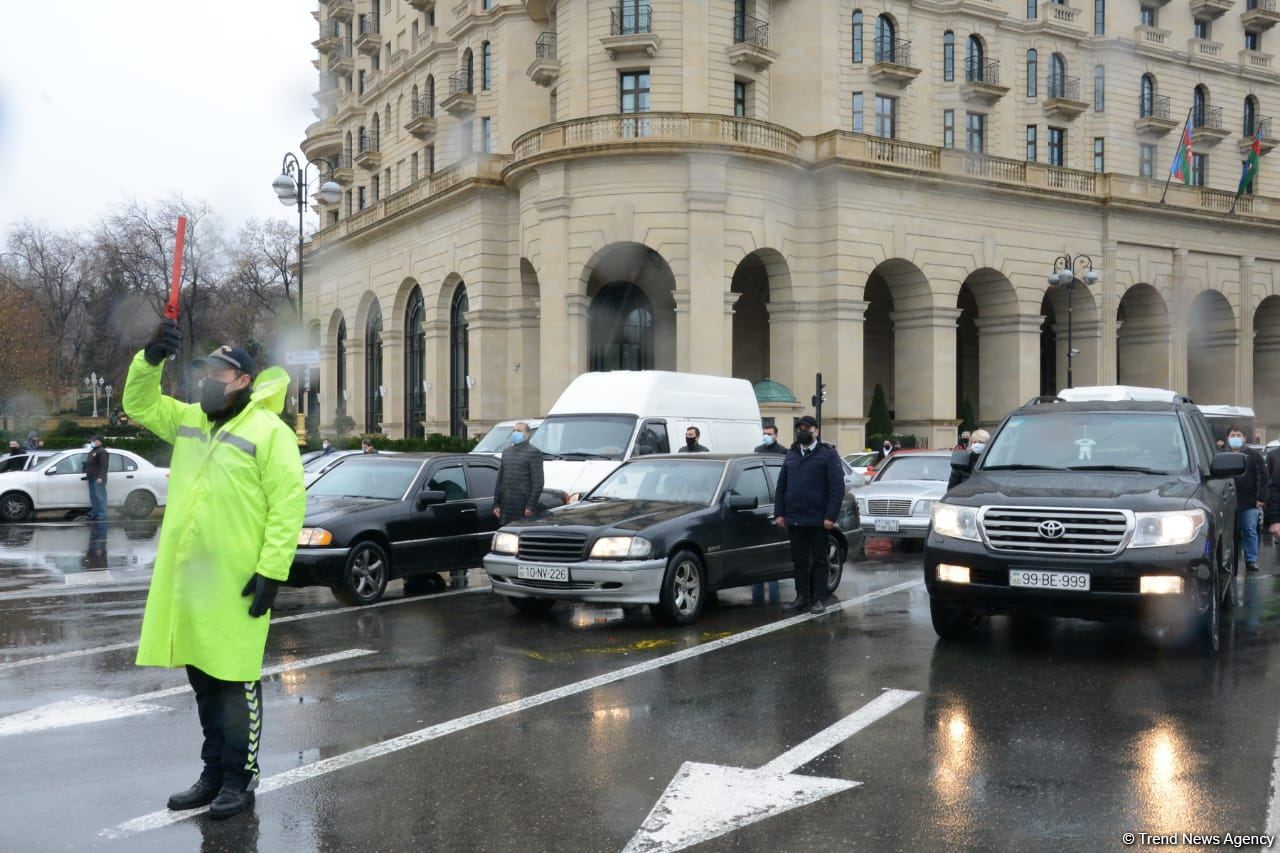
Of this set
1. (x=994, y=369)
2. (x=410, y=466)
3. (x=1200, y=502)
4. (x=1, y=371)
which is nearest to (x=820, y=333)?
(x=994, y=369)

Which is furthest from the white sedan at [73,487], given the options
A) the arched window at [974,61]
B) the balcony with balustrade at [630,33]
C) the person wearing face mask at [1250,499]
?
the arched window at [974,61]

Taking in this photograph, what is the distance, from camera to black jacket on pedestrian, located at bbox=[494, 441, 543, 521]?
515 inches

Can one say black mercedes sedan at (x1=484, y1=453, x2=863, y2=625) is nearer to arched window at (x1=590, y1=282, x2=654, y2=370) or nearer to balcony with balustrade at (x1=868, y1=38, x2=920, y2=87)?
arched window at (x1=590, y1=282, x2=654, y2=370)

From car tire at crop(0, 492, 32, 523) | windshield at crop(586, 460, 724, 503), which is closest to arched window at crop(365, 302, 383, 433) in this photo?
car tire at crop(0, 492, 32, 523)

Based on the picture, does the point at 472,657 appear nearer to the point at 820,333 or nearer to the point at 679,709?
the point at 679,709

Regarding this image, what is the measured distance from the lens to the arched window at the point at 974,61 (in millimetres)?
43531

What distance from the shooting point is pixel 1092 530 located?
8.28m

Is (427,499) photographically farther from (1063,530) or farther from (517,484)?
(1063,530)

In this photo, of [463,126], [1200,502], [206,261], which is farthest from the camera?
[206,261]

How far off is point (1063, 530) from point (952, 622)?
→ 4.81 feet

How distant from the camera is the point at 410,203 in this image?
4753 centimetres

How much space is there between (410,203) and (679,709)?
42985 millimetres

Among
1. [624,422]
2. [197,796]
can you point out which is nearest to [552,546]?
[197,796]

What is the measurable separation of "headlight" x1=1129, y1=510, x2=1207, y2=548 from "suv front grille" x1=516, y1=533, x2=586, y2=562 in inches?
178
